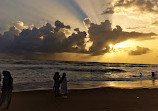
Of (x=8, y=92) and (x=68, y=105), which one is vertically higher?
(x=8, y=92)

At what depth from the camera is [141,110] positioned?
10578 millimetres

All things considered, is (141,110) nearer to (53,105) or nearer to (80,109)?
(80,109)

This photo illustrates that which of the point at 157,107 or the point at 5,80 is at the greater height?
the point at 5,80

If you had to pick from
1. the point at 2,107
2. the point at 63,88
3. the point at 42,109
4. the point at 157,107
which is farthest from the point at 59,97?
the point at 157,107

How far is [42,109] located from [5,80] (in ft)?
8.85

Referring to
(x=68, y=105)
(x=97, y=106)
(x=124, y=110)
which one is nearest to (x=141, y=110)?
(x=124, y=110)

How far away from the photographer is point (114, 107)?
11.3m

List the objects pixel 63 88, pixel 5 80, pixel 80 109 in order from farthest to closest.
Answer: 1. pixel 63 88
2. pixel 80 109
3. pixel 5 80

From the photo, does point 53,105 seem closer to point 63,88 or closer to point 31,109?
point 31,109

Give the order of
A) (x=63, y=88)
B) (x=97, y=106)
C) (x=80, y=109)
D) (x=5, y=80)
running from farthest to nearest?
(x=63, y=88)
(x=97, y=106)
(x=80, y=109)
(x=5, y=80)

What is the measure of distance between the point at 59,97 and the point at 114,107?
4865 mm

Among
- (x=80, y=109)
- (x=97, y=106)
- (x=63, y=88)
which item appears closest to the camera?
(x=80, y=109)

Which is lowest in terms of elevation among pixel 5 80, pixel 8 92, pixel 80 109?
pixel 80 109

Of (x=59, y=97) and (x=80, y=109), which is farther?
(x=59, y=97)
